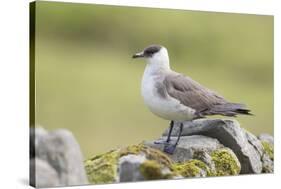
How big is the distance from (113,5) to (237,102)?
2106 millimetres

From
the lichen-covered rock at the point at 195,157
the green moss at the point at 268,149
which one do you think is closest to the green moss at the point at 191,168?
the lichen-covered rock at the point at 195,157

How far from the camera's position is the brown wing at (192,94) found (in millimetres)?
8953

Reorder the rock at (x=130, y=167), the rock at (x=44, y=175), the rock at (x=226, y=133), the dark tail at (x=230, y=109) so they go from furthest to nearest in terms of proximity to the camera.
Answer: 1. the rock at (x=226, y=133)
2. the dark tail at (x=230, y=109)
3. the rock at (x=130, y=167)
4. the rock at (x=44, y=175)

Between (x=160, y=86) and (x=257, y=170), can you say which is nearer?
(x=160, y=86)

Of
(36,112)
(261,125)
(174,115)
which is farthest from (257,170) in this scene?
(36,112)

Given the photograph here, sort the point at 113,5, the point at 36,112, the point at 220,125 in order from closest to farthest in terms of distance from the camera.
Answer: the point at 36,112
the point at 113,5
the point at 220,125

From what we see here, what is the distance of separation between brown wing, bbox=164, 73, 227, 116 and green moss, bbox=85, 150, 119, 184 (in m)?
1.12

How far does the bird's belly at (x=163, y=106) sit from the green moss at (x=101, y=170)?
830mm

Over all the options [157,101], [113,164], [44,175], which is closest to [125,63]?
[157,101]

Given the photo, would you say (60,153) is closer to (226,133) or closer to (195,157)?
(195,157)

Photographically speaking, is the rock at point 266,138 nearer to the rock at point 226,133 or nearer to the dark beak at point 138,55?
the rock at point 226,133

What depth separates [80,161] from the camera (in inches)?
328

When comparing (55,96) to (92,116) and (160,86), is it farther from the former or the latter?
(160,86)

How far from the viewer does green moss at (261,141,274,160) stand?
9836mm
